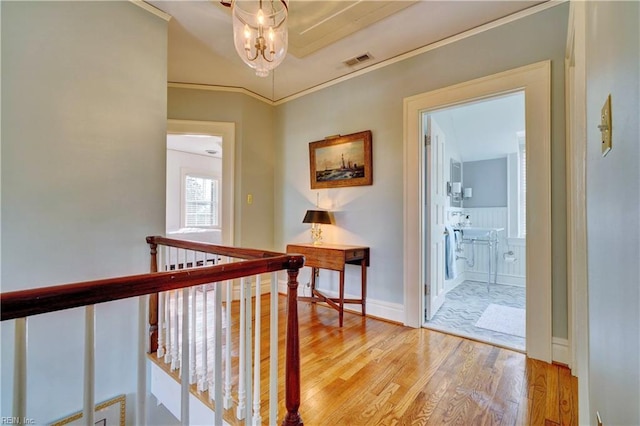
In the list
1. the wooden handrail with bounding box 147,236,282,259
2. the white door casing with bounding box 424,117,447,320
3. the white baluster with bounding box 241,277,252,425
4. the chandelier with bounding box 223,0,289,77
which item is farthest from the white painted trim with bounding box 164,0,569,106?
the white baluster with bounding box 241,277,252,425

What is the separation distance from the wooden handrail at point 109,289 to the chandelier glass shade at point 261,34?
4.49 ft

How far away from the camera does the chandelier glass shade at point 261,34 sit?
1.69m

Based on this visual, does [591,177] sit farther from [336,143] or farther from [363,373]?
[336,143]

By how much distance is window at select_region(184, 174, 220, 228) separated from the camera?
673cm

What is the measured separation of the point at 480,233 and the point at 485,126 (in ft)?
5.26

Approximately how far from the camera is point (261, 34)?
1.71 m

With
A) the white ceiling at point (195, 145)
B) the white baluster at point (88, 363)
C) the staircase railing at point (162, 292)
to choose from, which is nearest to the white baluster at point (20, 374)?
the staircase railing at point (162, 292)

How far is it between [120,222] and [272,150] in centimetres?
228

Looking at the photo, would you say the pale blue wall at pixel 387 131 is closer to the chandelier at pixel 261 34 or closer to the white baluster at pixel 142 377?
the chandelier at pixel 261 34

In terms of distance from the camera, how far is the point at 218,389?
1.07m

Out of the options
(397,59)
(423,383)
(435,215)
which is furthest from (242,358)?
(397,59)

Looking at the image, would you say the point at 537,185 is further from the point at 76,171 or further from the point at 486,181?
the point at 76,171

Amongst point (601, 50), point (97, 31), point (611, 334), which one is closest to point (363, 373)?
point (611, 334)

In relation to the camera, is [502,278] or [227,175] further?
[502,278]
